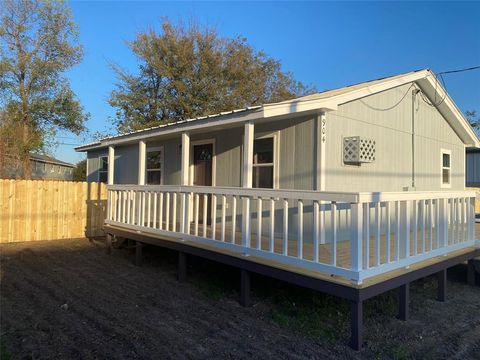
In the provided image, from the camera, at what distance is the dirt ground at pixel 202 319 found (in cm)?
371

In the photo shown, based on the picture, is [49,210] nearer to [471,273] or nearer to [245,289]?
[245,289]

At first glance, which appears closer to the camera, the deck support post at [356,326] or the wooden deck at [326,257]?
the deck support post at [356,326]

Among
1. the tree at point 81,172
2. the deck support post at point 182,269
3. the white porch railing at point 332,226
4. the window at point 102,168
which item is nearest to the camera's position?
the white porch railing at point 332,226

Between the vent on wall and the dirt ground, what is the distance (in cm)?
236

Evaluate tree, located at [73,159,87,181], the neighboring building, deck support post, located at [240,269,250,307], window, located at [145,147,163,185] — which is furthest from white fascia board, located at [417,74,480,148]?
tree, located at [73,159,87,181]

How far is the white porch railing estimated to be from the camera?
403 cm

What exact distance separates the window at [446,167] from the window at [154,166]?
767cm

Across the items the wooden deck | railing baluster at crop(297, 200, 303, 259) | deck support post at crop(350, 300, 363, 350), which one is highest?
railing baluster at crop(297, 200, 303, 259)

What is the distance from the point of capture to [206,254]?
584cm

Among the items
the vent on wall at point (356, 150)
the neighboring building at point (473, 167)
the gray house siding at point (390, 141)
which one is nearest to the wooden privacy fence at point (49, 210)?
the gray house siding at point (390, 141)

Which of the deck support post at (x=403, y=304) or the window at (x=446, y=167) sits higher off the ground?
the window at (x=446, y=167)

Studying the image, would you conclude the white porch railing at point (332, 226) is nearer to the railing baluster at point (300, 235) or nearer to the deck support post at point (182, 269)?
the railing baluster at point (300, 235)

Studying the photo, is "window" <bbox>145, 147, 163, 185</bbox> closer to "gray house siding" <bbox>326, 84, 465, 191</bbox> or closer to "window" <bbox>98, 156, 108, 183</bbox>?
"window" <bbox>98, 156, 108, 183</bbox>

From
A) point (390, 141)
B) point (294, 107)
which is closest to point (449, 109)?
point (390, 141)
